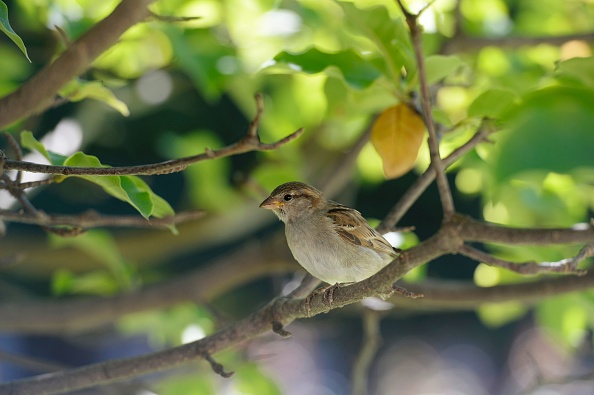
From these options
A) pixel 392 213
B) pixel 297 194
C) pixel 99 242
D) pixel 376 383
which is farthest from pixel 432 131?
pixel 376 383

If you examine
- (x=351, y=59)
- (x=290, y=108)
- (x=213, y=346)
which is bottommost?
(x=213, y=346)

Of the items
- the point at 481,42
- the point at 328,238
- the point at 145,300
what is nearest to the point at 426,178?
the point at 328,238

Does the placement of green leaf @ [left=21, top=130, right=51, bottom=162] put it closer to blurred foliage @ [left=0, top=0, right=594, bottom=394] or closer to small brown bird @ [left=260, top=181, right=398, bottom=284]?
blurred foliage @ [left=0, top=0, right=594, bottom=394]

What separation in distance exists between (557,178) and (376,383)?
132 inches

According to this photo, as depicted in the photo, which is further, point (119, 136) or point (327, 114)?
point (119, 136)

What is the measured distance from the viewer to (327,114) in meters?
1.63

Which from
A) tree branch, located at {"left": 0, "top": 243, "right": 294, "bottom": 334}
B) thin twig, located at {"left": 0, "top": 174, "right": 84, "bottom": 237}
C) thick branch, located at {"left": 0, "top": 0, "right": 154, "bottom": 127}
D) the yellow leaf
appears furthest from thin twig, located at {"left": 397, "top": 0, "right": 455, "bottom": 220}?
tree branch, located at {"left": 0, "top": 243, "right": 294, "bottom": 334}

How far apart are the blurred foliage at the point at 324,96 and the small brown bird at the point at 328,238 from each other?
166 mm

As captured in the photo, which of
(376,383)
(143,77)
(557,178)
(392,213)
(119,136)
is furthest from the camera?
(376,383)

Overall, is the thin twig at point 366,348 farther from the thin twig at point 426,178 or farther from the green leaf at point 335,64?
the green leaf at point 335,64

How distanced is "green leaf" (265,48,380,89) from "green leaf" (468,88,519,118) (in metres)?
0.18

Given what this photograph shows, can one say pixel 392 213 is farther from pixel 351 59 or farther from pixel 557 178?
pixel 557 178

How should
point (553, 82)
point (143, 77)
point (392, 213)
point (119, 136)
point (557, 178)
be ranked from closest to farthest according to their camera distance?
point (553, 82) < point (392, 213) < point (557, 178) < point (143, 77) < point (119, 136)

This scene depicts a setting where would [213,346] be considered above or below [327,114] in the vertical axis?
below
